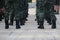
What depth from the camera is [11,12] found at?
1122 centimetres

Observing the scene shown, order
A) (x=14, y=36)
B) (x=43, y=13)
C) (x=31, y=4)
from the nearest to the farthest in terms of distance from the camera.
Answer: (x=14, y=36) → (x=43, y=13) → (x=31, y=4)

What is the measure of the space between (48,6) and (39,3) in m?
0.38

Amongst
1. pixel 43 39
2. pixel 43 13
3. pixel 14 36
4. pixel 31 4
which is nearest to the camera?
pixel 43 39

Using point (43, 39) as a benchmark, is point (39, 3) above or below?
above

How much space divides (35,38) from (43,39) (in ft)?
1.02

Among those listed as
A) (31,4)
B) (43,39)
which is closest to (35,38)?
(43,39)

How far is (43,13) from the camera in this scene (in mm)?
10891

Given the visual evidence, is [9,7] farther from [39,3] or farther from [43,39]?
[43,39]

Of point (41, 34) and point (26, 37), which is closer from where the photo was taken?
point (26, 37)

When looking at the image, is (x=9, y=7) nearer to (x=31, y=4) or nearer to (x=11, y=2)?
(x=11, y=2)

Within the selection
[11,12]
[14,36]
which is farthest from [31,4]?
[14,36]

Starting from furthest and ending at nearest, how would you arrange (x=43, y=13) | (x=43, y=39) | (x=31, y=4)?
(x=31, y=4)
(x=43, y=13)
(x=43, y=39)

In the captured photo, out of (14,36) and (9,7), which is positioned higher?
(9,7)

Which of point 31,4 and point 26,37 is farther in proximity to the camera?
point 31,4
